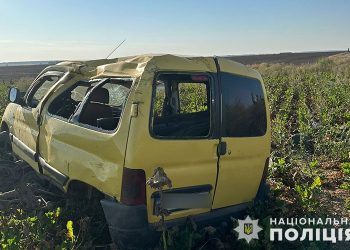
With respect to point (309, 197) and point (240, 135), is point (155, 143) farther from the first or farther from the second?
point (309, 197)

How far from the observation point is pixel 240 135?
3850 millimetres

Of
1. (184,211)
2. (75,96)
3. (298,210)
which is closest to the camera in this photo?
(184,211)

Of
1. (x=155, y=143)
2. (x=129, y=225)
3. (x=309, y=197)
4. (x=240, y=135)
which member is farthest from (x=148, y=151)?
(x=309, y=197)

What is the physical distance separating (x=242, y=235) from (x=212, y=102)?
143 cm

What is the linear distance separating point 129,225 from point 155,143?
28.6 inches

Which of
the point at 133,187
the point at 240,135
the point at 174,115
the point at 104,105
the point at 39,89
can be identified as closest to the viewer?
the point at 133,187

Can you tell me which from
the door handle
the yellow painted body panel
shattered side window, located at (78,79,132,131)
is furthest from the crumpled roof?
the door handle

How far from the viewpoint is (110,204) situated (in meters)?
3.35

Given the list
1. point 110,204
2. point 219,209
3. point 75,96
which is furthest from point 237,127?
point 75,96

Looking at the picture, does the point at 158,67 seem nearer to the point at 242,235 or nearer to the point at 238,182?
the point at 238,182

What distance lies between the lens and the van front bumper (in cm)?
326

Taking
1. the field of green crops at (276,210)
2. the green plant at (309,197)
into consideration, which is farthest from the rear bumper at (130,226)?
the green plant at (309,197)

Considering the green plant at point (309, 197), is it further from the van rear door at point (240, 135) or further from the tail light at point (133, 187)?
the tail light at point (133, 187)

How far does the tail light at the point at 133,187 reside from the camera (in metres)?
3.23
